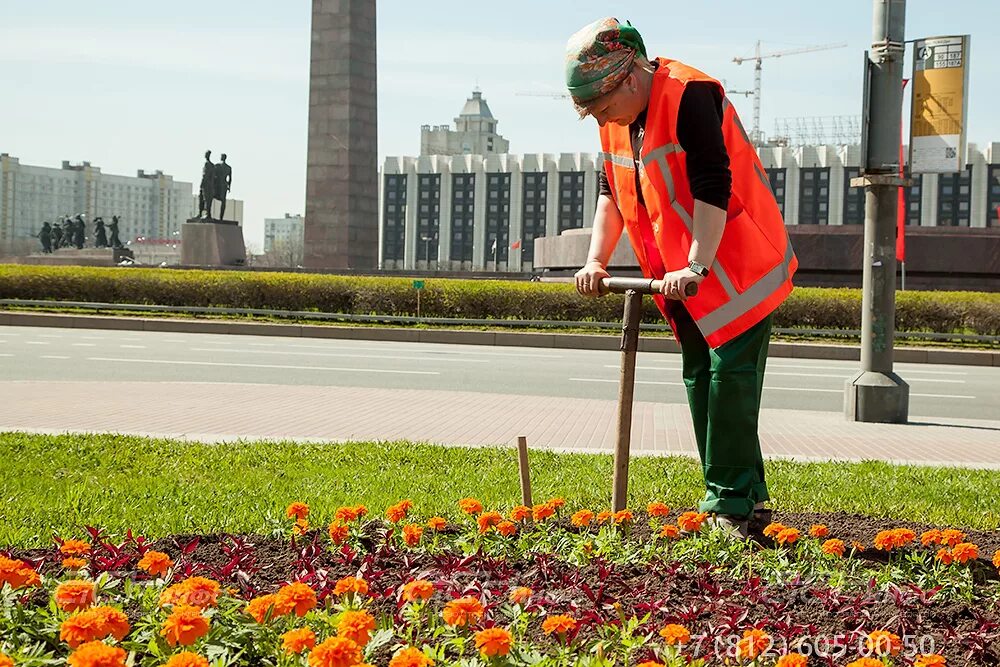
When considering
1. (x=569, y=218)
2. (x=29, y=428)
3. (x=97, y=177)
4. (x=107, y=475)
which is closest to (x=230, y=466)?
(x=107, y=475)

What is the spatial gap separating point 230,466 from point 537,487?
172 cm

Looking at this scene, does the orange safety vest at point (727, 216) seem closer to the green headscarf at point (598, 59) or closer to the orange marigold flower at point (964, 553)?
the green headscarf at point (598, 59)

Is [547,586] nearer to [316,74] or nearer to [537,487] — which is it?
[537,487]

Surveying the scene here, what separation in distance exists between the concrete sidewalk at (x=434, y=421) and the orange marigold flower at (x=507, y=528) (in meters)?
3.35

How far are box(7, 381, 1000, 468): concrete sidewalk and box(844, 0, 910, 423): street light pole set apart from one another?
276 mm

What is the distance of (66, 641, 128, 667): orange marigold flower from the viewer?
2.00 m

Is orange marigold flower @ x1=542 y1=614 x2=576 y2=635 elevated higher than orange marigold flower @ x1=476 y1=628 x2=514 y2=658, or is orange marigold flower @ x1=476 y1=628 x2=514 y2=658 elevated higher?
orange marigold flower @ x1=476 y1=628 x2=514 y2=658

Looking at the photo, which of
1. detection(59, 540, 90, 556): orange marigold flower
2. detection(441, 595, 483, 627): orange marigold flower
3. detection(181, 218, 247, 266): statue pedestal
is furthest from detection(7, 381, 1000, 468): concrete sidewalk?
detection(181, 218, 247, 266): statue pedestal

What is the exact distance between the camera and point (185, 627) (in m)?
2.38

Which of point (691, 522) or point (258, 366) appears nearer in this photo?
point (691, 522)

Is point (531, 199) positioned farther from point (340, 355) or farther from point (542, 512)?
point (542, 512)

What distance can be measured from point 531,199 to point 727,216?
129263 millimetres

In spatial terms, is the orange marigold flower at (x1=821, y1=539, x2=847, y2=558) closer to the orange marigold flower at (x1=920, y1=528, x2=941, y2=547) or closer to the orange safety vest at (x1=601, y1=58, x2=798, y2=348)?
the orange marigold flower at (x1=920, y1=528, x2=941, y2=547)

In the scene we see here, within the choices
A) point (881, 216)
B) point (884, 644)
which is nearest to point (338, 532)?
point (884, 644)
